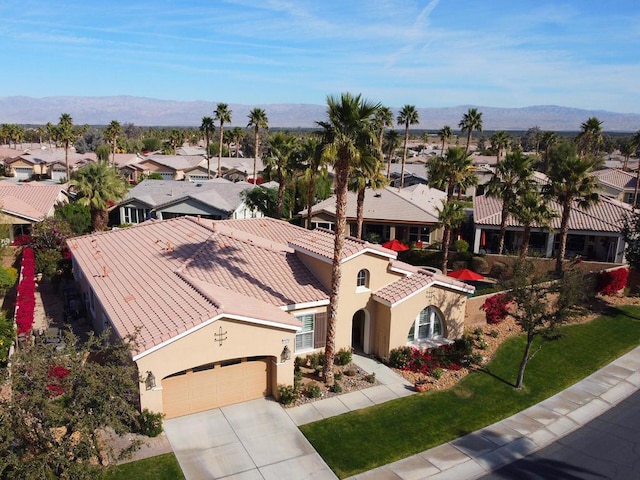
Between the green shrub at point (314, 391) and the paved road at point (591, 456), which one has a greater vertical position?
the green shrub at point (314, 391)

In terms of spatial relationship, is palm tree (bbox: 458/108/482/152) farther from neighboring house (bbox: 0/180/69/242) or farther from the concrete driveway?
the concrete driveway

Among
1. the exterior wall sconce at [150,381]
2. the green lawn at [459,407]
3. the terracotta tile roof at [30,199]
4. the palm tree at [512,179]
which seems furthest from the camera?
the terracotta tile roof at [30,199]

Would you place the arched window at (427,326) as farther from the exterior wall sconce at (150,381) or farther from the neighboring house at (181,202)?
the neighboring house at (181,202)

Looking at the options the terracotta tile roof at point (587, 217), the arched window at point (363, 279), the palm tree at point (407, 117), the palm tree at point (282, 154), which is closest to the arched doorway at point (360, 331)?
the arched window at point (363, 279)

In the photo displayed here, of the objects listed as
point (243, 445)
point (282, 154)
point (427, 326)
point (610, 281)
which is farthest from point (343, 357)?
point (282, 154)

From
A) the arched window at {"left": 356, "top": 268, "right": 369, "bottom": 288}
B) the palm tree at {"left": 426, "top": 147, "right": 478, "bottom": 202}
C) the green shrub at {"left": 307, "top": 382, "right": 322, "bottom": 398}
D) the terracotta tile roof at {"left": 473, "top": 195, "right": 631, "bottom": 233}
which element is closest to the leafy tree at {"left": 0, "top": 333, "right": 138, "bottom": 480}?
the green shrub at {"left": 307, "top": 382, "right": 322, "bottom": 398}

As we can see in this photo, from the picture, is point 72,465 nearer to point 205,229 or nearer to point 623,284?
point 205,229

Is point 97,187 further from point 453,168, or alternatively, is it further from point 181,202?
point 453,168

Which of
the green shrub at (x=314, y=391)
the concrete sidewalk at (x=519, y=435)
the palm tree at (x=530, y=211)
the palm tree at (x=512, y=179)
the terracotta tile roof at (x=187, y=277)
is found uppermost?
the palm tree at (x=512, y=179)
